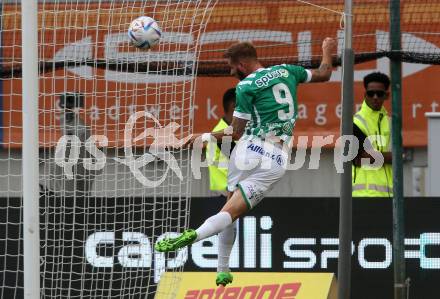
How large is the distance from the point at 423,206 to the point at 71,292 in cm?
328

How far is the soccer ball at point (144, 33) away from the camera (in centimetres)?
957

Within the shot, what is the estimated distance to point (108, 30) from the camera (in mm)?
10359

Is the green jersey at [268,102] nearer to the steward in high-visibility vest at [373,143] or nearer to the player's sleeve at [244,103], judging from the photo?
the player's sleeve at [244,103]

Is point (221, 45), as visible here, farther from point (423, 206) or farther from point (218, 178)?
point (423, 206)

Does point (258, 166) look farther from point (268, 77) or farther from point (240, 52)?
point (240, 52)

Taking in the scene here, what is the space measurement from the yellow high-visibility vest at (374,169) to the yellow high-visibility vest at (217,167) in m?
1.38

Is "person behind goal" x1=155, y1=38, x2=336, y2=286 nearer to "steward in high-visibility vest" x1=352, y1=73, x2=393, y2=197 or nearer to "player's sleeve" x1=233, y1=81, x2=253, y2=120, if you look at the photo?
"player's sleeve" x1=233, y1=81, x2=253, y2=120

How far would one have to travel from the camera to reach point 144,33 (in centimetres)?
958

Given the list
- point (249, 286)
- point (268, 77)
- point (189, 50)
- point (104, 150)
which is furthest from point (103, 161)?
point (268, 77)

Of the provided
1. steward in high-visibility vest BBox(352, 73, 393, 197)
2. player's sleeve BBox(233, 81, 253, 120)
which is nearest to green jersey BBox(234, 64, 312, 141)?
player's sleeve BBox(233, 81, 253, 120)

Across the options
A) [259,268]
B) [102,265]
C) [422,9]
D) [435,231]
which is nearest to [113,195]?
[102,265]

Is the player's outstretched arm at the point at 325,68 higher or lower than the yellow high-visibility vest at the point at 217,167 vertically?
higher

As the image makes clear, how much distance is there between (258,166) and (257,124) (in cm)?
33

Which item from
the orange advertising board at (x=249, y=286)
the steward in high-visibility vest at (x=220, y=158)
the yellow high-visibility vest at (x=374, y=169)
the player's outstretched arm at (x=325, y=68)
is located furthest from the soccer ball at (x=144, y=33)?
the yellow high-visibility vest at (x=374, y=169)
